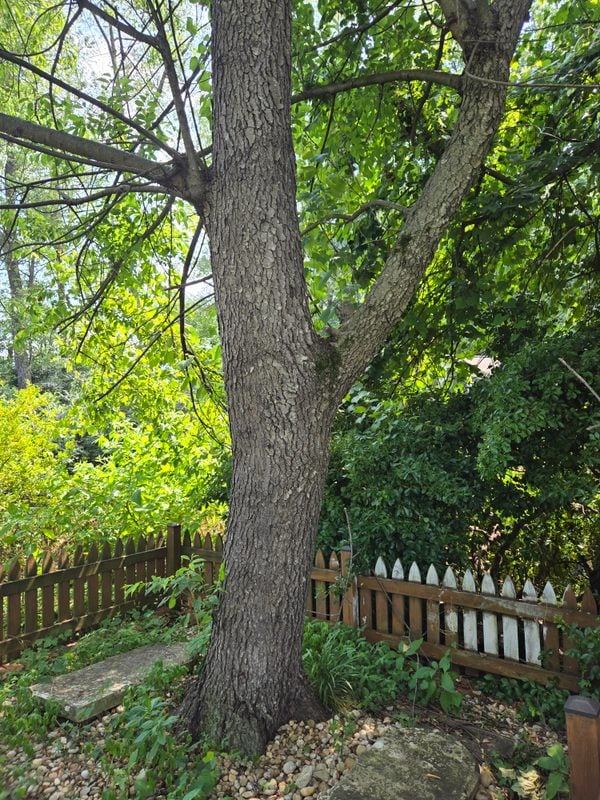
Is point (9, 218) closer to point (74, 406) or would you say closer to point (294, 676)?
point (74, 406)

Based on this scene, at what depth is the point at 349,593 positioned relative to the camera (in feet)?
12.8

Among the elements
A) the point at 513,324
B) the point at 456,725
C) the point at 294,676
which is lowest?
the point at 456,725

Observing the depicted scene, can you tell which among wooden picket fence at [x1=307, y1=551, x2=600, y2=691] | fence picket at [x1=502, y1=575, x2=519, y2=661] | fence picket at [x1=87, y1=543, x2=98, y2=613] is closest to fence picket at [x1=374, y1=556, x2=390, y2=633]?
wooden picket fence at [x1=307, y1=551, x2=600, y2=691]

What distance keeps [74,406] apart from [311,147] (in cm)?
384

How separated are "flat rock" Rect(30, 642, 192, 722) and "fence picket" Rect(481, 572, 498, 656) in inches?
76.8

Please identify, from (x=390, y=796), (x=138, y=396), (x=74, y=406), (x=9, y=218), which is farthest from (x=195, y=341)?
(x=390, y=796)

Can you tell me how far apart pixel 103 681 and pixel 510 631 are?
8.64 ft

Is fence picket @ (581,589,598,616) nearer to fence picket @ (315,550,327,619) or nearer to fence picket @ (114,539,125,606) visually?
fence picket @ (315,550,327,619)

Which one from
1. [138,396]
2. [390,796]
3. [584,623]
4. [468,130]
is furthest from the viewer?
[138,396]

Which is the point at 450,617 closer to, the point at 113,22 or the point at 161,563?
the point at 161,563

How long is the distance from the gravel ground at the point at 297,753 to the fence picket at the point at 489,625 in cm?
39

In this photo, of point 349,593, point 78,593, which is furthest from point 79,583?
point 349,593

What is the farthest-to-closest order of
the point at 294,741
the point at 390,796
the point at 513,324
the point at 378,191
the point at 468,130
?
the point at 378,191 → the point at 513,324 → the point at 468,130 → the point at 294,741 → the point at 390,796

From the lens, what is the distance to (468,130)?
276 cm
